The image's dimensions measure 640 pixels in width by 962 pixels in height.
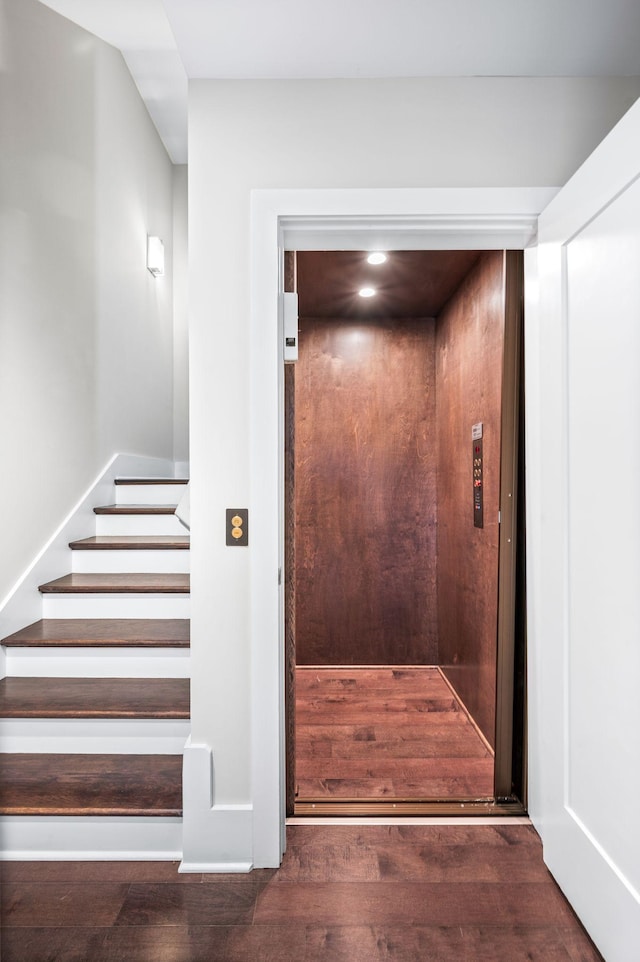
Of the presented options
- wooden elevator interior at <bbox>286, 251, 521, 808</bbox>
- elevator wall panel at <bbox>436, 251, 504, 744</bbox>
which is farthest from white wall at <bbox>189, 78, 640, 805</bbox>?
wooden elevator interior at <bbox>286, 251, 521, 808</bbox>

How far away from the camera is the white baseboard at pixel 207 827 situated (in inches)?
63.8

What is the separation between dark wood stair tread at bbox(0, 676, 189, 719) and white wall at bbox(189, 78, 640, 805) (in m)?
0.87

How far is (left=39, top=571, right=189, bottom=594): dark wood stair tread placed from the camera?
87.4 inches

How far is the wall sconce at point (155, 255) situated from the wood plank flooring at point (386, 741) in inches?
112

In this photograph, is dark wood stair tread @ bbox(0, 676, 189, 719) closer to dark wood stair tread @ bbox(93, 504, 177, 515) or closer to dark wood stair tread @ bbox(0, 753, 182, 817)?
dark wood stair tread @ bbox(0, 753, 182, 817)

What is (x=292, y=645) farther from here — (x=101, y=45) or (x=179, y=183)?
(x=179, y=183)

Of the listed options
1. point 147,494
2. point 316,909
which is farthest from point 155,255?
point 316,909

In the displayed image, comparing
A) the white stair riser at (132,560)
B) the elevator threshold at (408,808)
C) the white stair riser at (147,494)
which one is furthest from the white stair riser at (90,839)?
the white stair riser at (147,494)

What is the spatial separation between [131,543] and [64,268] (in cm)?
132

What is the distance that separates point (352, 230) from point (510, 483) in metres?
1.04

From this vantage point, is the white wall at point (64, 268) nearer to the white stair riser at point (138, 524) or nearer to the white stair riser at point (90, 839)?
the white stair riser at point (138, 524)

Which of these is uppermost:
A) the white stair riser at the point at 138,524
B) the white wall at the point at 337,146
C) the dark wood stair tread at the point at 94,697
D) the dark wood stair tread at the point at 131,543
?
the white wall at the point at 337,146

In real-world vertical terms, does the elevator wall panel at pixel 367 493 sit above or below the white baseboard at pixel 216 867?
above

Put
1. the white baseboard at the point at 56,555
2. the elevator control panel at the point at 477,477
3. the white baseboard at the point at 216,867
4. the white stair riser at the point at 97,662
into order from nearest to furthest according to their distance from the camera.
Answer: the white baseboard at the point at 216,867, the white stair riser at the point at 97,662, the white baseboard at the point at 56,555, the elevator control panel at the point at 477,477
